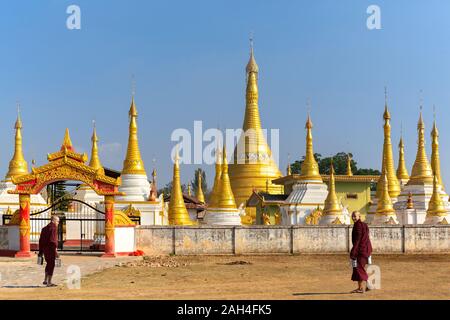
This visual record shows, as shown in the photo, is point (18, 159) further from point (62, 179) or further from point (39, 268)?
point (39, 268)

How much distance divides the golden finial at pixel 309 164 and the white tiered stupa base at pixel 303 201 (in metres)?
0.41

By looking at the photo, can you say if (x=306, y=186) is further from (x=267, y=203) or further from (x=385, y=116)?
(x=385, y=116)

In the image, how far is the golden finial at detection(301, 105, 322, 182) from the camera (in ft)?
152

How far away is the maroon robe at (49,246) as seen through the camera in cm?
1677

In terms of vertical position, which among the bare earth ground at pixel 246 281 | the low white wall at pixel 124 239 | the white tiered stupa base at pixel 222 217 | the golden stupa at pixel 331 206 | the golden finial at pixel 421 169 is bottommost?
the bare earth ground at pixel 246 281

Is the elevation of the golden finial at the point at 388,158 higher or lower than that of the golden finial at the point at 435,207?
higher

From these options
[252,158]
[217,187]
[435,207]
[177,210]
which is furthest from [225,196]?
[252,158]

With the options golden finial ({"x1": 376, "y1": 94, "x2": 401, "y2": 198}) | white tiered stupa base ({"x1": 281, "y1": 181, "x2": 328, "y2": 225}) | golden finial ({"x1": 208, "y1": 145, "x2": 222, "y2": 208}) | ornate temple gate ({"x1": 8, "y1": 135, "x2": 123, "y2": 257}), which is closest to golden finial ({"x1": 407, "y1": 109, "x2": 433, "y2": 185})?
golden finial ({"x1": 376, "y1": 94, "x2": 401, "y2": 198})

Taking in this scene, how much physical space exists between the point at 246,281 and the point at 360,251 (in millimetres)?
4221

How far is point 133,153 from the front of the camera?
39156 millimetres

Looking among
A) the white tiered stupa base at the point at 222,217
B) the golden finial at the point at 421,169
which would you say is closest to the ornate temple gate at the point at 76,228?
the white tiered stupa base at the point at 222,217

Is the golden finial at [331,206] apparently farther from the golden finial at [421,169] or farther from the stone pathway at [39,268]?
the stone pathway at [39,268]

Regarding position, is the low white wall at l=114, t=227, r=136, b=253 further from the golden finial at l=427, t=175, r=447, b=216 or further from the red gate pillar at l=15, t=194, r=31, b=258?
the golden finial at l=427, t=175, r=447, b=216

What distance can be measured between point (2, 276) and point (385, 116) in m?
37.9
